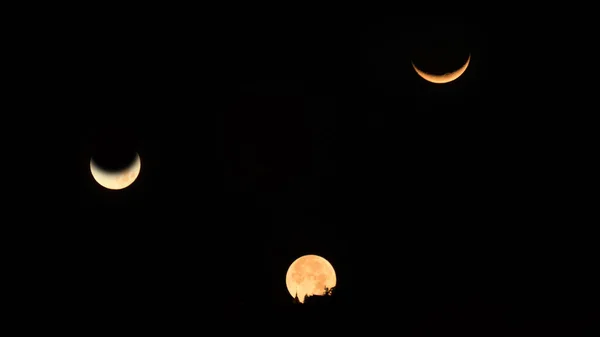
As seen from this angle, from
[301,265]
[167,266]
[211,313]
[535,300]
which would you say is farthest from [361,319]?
[167,266]

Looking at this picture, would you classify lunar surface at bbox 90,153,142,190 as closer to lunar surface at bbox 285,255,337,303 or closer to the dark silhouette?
lunar surface at bbox 285,255,337,303

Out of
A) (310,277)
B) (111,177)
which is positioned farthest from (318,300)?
(111,177)

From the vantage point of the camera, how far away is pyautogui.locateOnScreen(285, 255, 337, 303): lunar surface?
10758mm

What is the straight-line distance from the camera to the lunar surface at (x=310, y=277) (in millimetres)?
10758

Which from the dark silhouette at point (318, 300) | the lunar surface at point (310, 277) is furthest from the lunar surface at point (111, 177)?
the dark silhouette at point (318, 300)

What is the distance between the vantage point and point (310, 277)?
11125 millimetres

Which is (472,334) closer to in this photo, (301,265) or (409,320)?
(409,320)

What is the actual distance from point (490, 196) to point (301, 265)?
6.17 meters

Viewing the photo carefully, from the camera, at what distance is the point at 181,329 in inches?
420

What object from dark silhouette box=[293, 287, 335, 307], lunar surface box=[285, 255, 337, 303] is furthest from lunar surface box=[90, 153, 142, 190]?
dark silhouette box=[293, 287, 335, 307]

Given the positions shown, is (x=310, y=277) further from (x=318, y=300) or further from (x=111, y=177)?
(x=111, y=177)

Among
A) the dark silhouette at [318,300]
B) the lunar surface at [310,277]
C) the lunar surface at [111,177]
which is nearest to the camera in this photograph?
the dark silhouette at [318,300]

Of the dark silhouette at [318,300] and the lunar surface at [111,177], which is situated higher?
the lunar surface at [111,177]

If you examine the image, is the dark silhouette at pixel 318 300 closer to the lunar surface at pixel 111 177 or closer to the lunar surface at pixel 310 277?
the lunar surface at pixel 310 277
